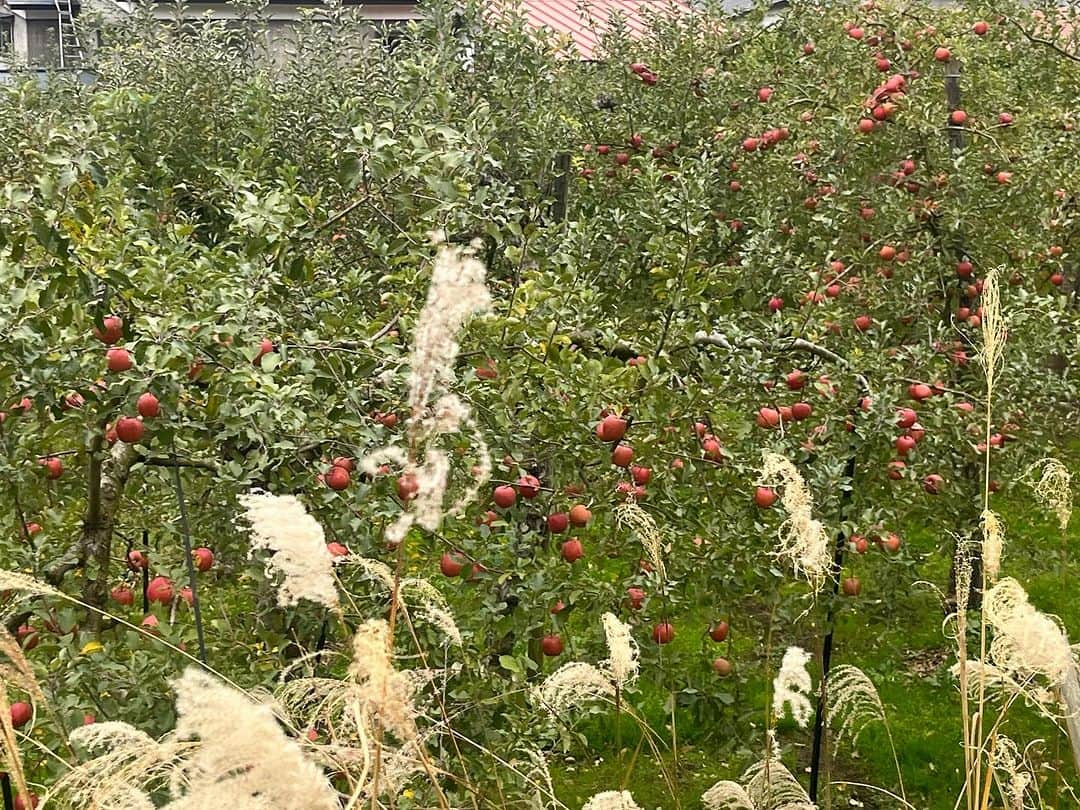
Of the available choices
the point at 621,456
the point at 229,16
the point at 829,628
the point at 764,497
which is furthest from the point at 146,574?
the point at 229,16

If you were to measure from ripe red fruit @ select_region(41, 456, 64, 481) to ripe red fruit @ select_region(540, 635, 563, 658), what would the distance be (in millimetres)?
1218

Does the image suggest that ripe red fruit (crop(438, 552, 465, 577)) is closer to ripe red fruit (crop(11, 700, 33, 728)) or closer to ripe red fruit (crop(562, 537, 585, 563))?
ripe red fruit (crop(562, 537, 585, 563))

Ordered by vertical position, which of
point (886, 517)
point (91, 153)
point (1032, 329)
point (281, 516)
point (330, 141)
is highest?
point (281, 516)

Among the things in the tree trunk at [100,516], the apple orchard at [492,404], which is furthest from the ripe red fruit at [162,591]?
the tree trunk at [100,516]

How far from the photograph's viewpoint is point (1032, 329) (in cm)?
441

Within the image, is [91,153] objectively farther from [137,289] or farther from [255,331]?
[255,331]

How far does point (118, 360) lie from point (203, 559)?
57cm

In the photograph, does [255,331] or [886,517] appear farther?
[886,517]

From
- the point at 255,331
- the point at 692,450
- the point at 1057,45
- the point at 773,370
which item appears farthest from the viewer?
Answer: the point at 1057,45

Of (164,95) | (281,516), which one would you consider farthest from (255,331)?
(164,95)

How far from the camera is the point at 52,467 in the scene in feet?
8.93

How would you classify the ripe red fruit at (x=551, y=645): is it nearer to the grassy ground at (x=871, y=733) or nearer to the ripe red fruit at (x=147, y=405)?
the grassy ground at (x=871, y=733)

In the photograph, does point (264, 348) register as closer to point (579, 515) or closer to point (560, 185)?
point (579, 515)

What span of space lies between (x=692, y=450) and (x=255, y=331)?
1.27 metres
